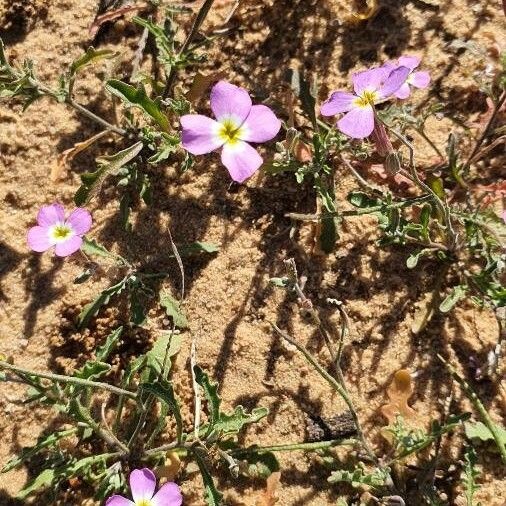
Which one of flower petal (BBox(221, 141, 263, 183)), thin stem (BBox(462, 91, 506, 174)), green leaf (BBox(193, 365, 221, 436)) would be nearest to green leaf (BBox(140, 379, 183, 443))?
green leaf (BBox(193, 365, 221, 436))

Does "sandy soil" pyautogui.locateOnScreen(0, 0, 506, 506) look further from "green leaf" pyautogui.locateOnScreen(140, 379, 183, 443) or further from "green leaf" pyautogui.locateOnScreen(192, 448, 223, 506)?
"green leaf" pyautogui.locateOnScreen(140, 379, 183, 443)

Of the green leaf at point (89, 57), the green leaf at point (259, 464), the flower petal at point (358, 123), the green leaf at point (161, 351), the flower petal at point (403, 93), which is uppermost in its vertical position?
the flower petal at point (358, 123)

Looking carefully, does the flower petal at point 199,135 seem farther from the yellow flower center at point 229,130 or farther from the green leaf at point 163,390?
the green leaf at point 163,390

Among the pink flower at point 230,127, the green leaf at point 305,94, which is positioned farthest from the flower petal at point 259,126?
the green leaf at point 305,94

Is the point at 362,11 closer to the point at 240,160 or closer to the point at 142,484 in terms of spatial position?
the point at 240,160

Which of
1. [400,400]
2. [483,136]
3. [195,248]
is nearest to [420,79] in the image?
[483,136]
